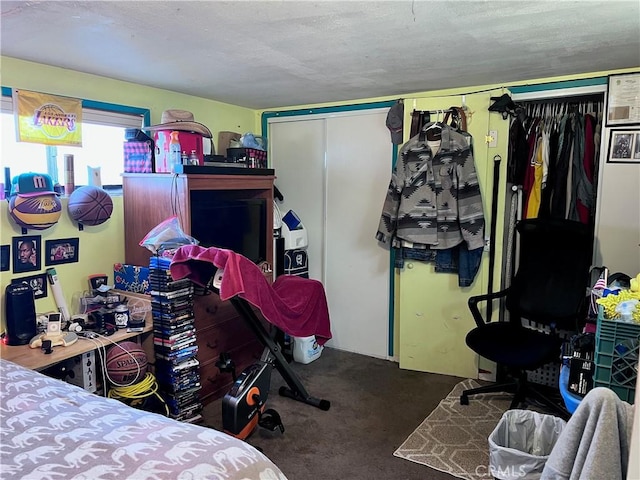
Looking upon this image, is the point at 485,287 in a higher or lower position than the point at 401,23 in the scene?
lower

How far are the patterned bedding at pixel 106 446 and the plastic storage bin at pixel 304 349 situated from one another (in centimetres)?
223

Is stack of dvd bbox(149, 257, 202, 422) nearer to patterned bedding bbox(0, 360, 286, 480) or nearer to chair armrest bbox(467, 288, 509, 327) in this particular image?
patterned bedding bbox(0, 360, 286, 480)

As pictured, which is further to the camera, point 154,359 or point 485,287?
point 485,287

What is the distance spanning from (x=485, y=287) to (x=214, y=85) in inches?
98.0

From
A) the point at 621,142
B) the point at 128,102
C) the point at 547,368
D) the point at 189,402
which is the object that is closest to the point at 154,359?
the point at 189,402

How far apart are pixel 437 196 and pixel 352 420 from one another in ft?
5.63

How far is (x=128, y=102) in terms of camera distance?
3.27 meters

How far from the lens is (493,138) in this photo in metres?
3.37

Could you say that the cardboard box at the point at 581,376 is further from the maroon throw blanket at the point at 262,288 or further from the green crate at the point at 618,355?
the maroon throw blanket at the point at 262,288

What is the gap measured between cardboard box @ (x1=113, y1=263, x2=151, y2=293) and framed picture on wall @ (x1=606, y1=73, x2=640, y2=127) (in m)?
3.14

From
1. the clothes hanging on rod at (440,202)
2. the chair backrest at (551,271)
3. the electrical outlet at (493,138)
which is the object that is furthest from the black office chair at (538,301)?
the electrical outlet at (493,138)

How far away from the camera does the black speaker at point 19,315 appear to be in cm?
257

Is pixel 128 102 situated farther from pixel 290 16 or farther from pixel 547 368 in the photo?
pixel 547 368

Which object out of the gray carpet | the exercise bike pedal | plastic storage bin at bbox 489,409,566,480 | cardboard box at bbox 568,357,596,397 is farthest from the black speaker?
cardboard box at bbox 568,357,596,397
